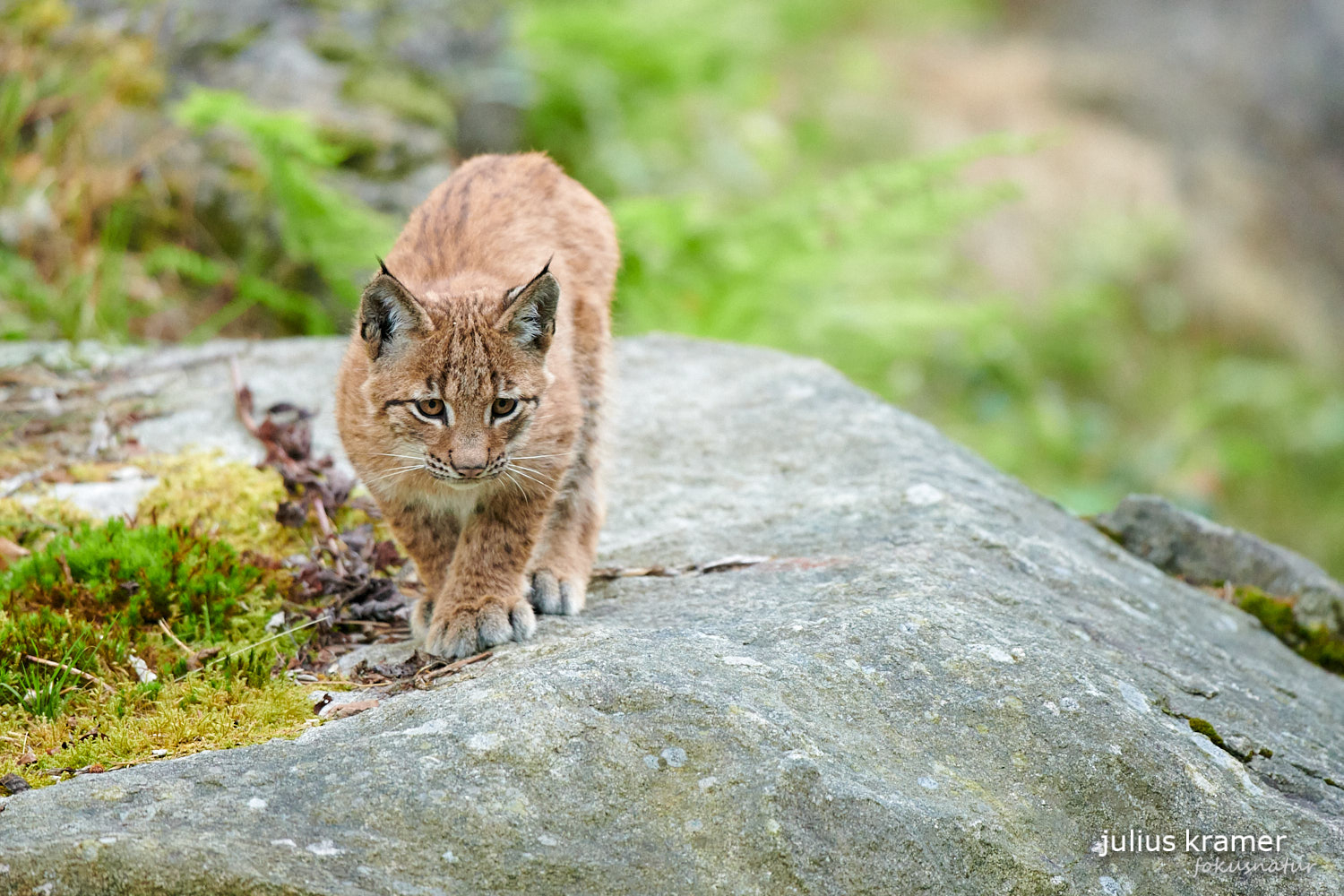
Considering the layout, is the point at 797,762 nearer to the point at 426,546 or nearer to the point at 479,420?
the point at 479,420

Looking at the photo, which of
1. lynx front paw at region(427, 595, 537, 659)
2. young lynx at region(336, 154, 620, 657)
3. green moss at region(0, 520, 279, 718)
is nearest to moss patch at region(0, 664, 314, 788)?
green moss at region(0, 520, 279, 718)

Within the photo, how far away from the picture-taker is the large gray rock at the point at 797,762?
263cm

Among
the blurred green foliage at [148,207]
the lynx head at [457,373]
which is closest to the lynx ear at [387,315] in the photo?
the lynx head at [457,373]

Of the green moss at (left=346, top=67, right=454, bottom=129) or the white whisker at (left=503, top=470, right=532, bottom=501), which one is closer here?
the white whisker at (left=503, top=470, right=532, bottom=501)

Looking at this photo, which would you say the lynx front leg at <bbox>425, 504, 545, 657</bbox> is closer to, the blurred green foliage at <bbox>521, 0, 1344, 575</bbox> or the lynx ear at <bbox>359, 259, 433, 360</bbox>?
the lynx ear at <bbox>359, 259, 433, 360</bbox>

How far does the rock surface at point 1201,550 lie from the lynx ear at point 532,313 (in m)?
2.95

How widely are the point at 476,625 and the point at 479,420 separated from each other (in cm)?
69

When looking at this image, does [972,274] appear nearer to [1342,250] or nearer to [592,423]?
[1342,250]

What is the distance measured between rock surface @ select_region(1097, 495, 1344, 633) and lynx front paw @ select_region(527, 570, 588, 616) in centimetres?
272

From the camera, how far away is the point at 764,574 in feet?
14.0

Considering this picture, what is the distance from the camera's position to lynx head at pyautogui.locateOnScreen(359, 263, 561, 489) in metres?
4.11

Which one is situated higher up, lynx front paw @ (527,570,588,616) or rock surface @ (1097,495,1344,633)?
lynx front paw @ (527,570,588,616)

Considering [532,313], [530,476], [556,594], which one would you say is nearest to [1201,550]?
[556,594]

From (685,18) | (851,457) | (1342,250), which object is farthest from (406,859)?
(1342,250)
